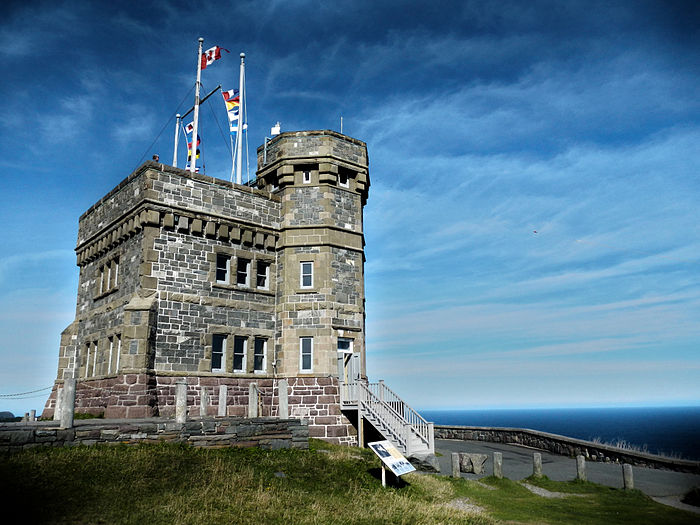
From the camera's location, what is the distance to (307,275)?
23125 mm

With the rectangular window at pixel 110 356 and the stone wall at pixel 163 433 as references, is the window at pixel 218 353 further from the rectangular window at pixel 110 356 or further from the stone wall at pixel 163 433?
the stone wall at pixel 163 433

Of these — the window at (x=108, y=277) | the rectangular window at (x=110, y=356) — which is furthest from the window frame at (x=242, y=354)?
the window at (x=108, y=277)

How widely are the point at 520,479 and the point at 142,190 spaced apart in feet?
54.2

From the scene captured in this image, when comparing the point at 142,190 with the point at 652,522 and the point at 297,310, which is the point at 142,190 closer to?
the point at 297,310

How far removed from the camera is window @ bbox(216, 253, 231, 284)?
22109 mm

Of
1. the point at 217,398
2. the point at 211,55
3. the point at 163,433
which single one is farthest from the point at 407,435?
the point at 211,55

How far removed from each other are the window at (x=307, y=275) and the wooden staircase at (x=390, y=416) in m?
4.27

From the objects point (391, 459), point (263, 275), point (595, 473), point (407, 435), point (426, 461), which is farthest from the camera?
point (263, 275)

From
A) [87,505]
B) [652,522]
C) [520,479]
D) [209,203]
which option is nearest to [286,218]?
[209,203]

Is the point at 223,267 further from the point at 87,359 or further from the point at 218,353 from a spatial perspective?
the point at 87,359

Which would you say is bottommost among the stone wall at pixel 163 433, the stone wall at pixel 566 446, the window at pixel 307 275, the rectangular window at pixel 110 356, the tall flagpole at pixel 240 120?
the stone wall at pixel 566 446

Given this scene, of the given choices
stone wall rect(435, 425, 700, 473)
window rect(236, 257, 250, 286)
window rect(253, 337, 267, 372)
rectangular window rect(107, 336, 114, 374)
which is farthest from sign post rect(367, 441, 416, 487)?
rectangular window rect(107, 336, 114, 374)

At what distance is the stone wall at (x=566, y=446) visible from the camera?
19.8 meters

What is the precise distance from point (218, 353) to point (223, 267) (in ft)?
11.2
